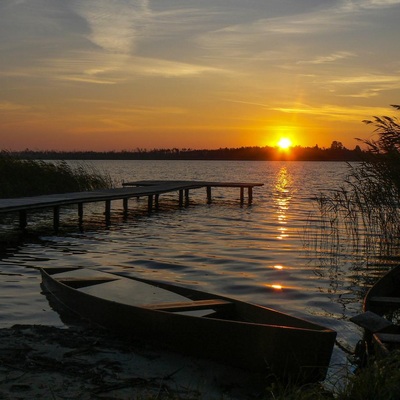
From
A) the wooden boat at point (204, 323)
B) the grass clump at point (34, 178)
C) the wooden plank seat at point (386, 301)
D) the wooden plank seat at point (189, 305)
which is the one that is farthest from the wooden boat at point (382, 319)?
the grass clump at point (34, 178)

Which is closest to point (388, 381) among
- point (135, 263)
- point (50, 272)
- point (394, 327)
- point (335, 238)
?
point (394, 327)

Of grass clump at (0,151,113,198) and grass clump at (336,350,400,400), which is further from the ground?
grass clump at (0,151,113,198)

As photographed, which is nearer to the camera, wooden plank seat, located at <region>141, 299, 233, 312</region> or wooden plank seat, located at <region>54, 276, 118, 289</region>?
wooden plank seat, located at <region>141, 299, 233, 312</region>

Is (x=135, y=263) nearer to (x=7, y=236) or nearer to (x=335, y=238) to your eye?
(x=7, y=236)

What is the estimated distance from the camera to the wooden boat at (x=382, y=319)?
570 centimetres

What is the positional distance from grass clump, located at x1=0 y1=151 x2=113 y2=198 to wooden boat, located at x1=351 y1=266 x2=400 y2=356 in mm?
18506

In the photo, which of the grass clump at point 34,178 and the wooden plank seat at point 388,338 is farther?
the grass clump at point 34,178

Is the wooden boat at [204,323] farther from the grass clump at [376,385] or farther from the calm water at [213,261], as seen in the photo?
the grass clump at [376,385]

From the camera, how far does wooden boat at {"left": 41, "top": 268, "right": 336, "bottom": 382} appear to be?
18.6ft

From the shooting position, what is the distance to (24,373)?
574cm

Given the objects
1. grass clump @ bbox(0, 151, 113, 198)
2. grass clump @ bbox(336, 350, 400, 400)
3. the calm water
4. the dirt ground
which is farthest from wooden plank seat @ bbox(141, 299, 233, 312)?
grass clump @ bbox(0, 151, 113, 198)

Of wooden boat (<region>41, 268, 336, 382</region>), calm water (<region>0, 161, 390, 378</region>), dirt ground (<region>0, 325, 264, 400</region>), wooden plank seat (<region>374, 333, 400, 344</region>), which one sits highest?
wooden plank seat (<region>374, 333, 400, 344</region>)

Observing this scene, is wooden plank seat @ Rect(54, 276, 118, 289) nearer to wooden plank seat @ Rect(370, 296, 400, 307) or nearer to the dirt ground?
the dirt ground

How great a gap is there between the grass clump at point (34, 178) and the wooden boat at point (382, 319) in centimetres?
1851
